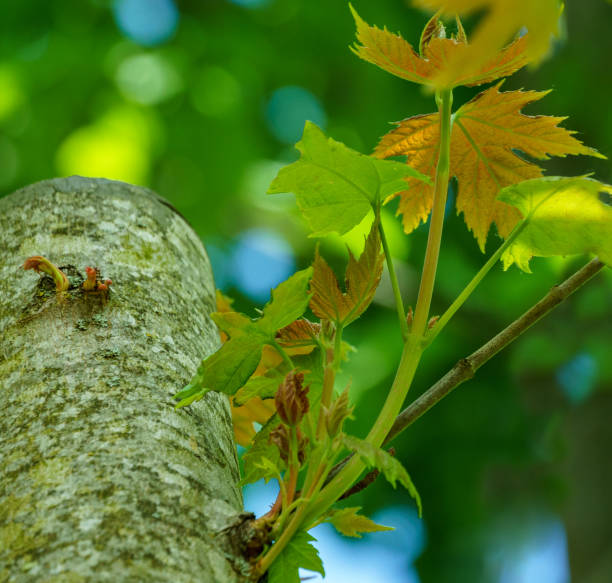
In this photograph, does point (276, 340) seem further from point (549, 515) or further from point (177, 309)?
point (549, 515)

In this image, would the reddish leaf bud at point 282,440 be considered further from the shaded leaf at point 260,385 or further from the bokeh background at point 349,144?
the bokeh background at point 349,144

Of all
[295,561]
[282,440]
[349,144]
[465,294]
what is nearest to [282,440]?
[282,440]

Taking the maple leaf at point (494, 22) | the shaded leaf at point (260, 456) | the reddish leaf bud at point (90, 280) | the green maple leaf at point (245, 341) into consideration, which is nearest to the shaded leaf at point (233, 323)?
the green maple leaf at point (245, 341)

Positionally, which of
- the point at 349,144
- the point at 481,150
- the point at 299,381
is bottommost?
the point at 299,381

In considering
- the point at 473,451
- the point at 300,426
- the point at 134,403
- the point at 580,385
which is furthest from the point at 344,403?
the point at 473,451

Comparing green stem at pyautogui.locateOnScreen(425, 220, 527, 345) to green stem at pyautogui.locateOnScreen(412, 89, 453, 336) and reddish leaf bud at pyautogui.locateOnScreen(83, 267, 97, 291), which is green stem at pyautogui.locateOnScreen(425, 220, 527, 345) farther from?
reddish leaf bud at pyautogui.locateOnScreen(83, 267, 97, 291)

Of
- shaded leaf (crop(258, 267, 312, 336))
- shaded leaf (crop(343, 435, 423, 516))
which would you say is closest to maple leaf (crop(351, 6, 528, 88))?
shaded leaf (crop(258, 267, 312, 336))

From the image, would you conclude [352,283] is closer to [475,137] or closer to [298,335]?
[298,335]
